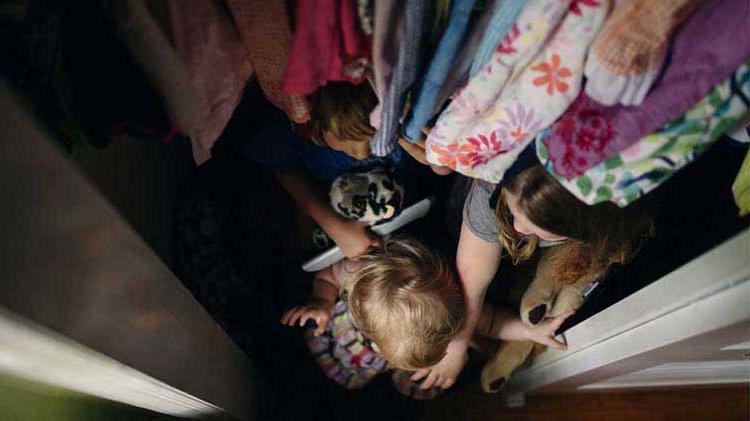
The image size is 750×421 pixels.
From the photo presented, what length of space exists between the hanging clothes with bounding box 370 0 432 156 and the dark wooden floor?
3.49 feet

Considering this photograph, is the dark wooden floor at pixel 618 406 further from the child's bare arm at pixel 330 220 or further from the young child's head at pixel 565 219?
the young child's head at pixel 565 219

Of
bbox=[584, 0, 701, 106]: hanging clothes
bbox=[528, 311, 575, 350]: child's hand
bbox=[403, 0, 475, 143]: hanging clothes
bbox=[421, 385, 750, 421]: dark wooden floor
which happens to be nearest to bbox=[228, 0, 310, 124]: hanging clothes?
bbox=[403, 0, 475, 143]: hanging clothes

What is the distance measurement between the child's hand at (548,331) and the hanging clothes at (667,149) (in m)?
0.62

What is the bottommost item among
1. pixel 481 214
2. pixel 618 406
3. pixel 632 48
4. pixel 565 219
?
pixel 618 406

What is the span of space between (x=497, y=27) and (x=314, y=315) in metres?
0.83

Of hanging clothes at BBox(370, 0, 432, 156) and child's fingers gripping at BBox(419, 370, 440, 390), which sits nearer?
A: hanging clothes at BBox(370, 0, 432, 156)

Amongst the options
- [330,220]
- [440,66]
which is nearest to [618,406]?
[330,220]

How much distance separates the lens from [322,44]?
0.47 meters

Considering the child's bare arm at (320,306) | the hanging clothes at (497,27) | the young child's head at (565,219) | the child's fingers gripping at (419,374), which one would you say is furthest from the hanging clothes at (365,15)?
the child's fingers gripping at (419,374)

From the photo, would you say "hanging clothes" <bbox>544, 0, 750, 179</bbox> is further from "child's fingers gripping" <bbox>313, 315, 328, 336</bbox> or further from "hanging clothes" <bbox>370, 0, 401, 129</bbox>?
"child's fingers gripping" <bbox>313, 315, 328, 336</bbox>

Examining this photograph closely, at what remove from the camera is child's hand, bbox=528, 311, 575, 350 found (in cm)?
109

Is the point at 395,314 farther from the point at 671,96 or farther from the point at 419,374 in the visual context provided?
the point at 671,96

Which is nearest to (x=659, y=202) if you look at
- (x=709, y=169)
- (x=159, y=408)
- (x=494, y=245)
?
(x=709, y=169)

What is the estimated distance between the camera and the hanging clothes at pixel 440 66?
0.47 m
